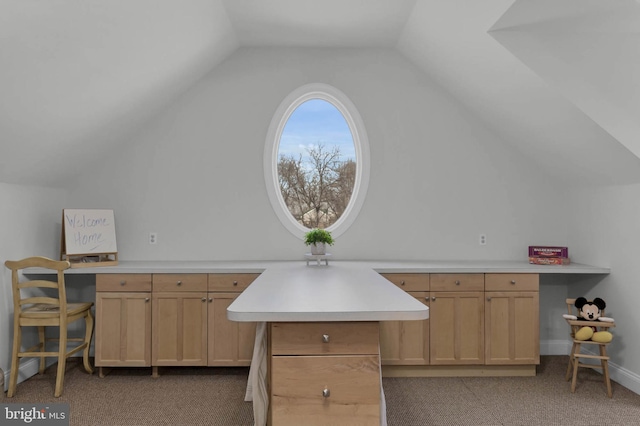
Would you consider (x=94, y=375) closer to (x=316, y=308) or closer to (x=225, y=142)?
(x=225, y=142)

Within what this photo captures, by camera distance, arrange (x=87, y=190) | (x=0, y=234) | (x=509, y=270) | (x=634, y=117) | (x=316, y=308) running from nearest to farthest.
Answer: (x=316, y=308) < (x=634, y=117) < (x=0, y=234) < (x=509, y=270) < (x=87, y=190)

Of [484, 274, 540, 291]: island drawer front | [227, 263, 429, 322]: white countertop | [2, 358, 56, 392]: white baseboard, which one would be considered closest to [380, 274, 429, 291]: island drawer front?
[484, 274, 540, 291]: island drawer front

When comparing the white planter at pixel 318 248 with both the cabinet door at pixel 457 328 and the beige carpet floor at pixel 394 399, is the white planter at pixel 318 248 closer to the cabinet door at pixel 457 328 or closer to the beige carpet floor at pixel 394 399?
the cabinet door at pixel 457 328

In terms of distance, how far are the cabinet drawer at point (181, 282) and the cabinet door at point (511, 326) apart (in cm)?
211

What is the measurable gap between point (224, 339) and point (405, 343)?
1329 mm

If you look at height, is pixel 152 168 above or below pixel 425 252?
above

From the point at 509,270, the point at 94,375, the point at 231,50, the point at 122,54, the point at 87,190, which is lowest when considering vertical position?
the point at 94,375

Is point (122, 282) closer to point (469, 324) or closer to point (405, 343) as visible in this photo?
point (405, 343)

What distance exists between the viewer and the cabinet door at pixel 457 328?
3.84 m

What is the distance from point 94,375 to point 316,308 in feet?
8.60

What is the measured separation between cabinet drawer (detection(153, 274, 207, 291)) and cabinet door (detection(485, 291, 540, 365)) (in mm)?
2107

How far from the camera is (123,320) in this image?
3770 mm

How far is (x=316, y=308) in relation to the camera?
2.00m

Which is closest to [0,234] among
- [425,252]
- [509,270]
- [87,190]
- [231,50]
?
[87,190]
